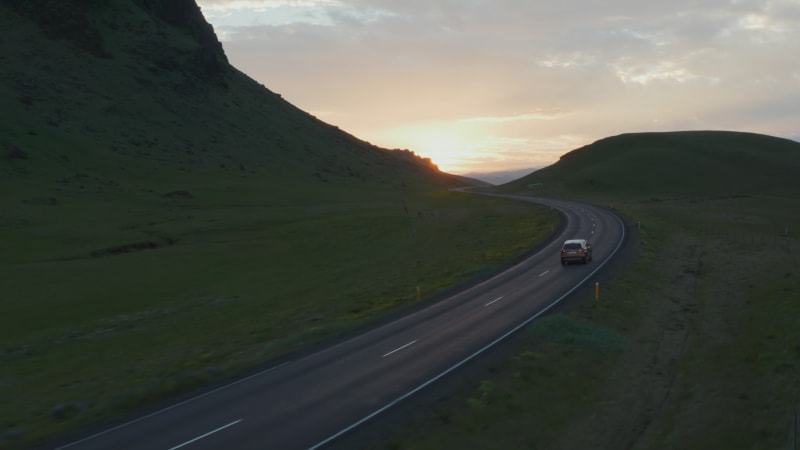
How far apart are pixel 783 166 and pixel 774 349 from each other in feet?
469

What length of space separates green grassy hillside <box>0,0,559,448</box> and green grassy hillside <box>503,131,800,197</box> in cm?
3736

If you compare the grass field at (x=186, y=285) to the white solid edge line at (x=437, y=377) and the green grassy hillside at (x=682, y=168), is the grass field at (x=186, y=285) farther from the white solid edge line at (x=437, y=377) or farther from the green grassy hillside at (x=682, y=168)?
the green grassy hillside at (x=682, y=168)

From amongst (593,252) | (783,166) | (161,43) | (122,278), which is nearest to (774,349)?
(593,252)

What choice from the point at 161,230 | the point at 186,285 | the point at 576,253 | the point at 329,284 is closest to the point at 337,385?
the point at 329,284

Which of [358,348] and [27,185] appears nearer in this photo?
[358,348]

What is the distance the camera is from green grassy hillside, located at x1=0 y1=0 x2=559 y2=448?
29.4 metres

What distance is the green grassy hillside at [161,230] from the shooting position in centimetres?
2939

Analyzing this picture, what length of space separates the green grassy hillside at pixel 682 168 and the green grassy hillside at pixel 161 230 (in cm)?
3736

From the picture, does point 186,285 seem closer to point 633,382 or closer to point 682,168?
point 633,382

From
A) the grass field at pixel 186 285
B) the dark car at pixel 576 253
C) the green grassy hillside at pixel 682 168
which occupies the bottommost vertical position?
the grass field at pixel 186 285

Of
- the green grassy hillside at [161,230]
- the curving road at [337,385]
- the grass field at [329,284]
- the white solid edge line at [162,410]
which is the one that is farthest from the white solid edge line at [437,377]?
the green grassy hillside at [161,230]

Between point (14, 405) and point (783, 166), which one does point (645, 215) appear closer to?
point (14, 405)

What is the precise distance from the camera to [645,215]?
271 ft

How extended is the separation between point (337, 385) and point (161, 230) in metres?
60.6
